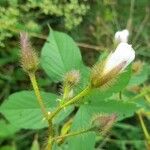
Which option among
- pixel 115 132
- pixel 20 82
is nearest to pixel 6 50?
pixel 20 82

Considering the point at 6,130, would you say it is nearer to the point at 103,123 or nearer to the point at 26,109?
the point at 26,109

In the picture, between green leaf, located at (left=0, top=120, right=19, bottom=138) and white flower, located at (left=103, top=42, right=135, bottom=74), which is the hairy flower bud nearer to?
white flower, located at (left=103, top=42, right=135, bottom=74)

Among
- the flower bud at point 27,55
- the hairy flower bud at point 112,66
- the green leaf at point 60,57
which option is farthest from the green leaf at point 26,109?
the hairy flower bud at point 112,66

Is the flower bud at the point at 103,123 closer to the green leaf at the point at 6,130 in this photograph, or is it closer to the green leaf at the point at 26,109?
the green leaf at the point at 26,109

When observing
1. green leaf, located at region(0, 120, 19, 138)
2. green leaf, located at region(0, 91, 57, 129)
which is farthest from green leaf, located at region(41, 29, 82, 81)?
green leaf, located at region(0, 120, 19, 138)

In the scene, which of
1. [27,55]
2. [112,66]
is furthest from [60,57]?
[112,66]

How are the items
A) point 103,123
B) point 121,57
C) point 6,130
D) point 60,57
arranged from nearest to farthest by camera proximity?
point 121,57
point 103,123
point 60,57
point 6,130
